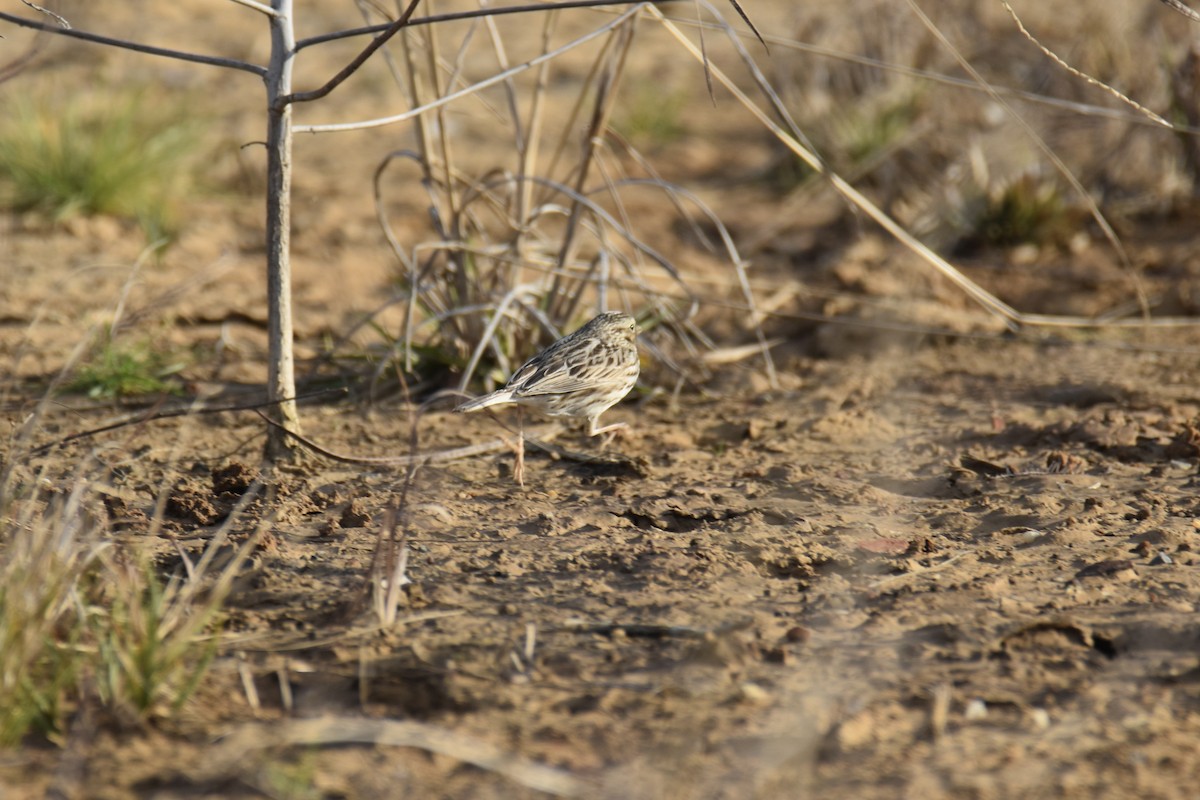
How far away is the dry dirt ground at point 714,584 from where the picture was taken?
116 inches

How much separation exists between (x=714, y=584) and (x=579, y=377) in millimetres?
1213

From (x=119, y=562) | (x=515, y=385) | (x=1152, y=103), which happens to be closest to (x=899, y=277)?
(x=1152, y=103)

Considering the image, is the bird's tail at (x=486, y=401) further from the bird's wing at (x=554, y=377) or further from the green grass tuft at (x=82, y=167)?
the green grass tuft at (x=82, y=167)

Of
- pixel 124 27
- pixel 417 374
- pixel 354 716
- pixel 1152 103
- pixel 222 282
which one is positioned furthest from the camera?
pixel 124 27

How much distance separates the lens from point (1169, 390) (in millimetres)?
5711

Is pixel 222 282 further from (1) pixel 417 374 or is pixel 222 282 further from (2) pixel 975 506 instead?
(2) pixel 975 506

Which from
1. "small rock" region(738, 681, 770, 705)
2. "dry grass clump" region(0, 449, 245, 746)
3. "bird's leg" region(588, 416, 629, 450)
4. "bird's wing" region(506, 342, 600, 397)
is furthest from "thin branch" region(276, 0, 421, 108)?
"small rock" region(738, 681, 770, 705)

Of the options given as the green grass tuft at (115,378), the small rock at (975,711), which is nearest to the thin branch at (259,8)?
the green grass tuft at (115,378)

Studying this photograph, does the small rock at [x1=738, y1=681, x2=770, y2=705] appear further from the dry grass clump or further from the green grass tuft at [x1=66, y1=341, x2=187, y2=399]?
the green grass tuft at [x1=66, y1=341, x2=187, y2=399]

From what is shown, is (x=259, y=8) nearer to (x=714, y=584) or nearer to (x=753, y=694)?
(x=714, y=584)

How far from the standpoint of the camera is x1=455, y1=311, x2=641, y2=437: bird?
4723mm

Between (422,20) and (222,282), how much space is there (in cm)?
371

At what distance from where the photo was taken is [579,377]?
475 centimetres

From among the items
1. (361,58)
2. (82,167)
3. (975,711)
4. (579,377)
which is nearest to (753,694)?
(975,711)
